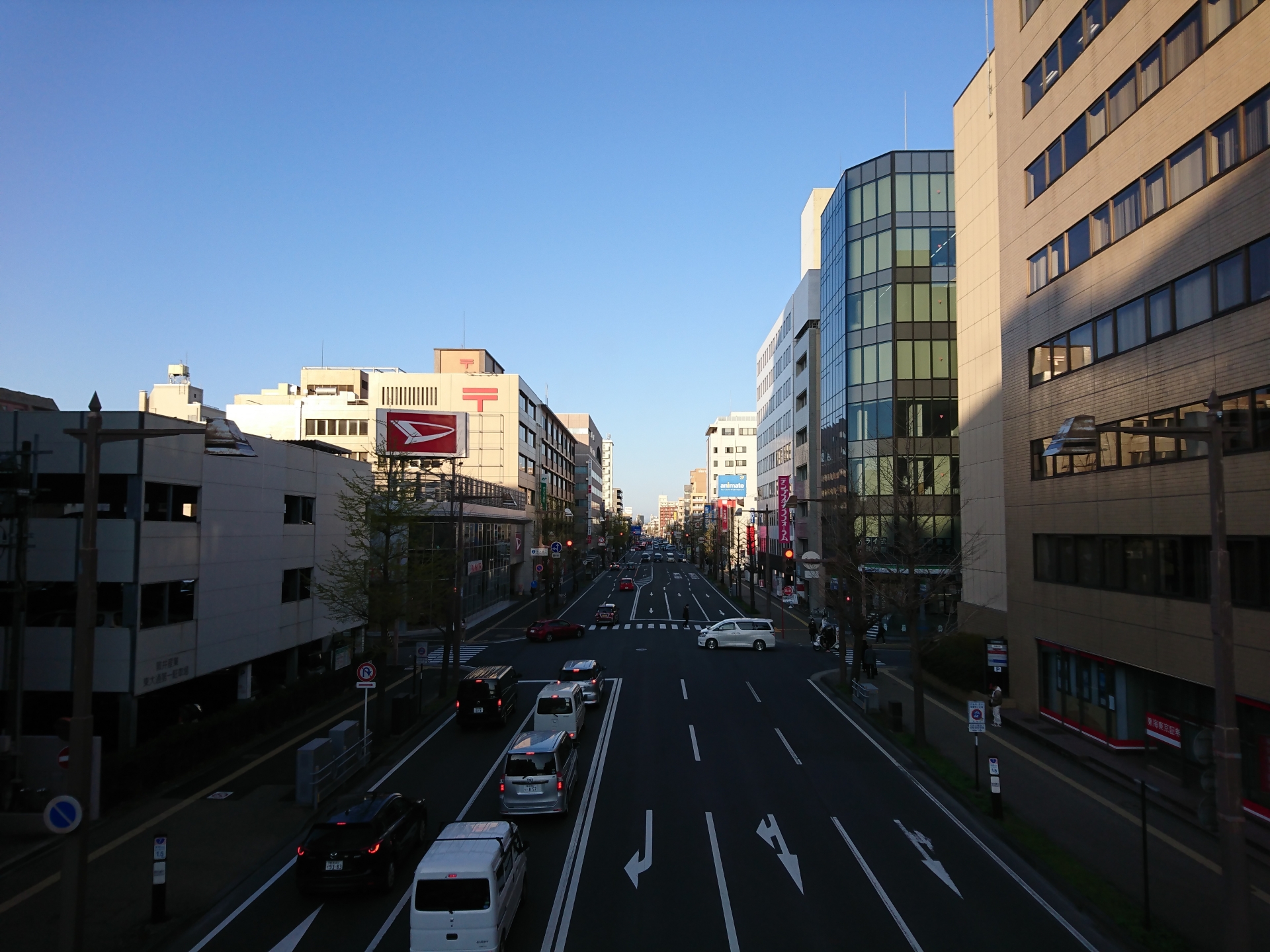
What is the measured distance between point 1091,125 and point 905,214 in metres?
31.3

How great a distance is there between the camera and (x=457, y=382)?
273 feet

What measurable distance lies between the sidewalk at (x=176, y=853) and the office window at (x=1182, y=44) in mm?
27747

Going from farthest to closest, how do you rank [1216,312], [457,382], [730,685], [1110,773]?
[457,382], [730,685], [1110,773], [1216,312]

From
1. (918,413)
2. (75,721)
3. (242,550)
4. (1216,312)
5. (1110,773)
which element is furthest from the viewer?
(918,413)

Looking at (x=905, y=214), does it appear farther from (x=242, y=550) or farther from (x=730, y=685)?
(x=242, y=550)

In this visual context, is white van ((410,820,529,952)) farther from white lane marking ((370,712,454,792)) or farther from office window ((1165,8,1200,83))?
office window ((1165,8,1200,83))

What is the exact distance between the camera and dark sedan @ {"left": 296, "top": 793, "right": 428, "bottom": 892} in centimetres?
1407

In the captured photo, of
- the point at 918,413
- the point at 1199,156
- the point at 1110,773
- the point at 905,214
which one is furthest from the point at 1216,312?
the point at 905,214

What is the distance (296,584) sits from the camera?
104ft

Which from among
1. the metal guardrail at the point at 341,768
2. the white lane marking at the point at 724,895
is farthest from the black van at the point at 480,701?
the white lane marking at the point at 724,895

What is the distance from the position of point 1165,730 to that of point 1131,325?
10911mm

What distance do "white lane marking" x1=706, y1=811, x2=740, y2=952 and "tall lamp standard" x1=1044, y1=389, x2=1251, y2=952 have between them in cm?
687

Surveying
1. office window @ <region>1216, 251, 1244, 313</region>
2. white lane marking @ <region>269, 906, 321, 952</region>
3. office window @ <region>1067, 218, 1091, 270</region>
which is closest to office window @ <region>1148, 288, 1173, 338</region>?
office window @ <region>1216, 251, 1244, 313</region>

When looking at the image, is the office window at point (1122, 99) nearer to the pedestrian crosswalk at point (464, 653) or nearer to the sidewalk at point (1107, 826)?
the sidewalk at point (1107, 826)
